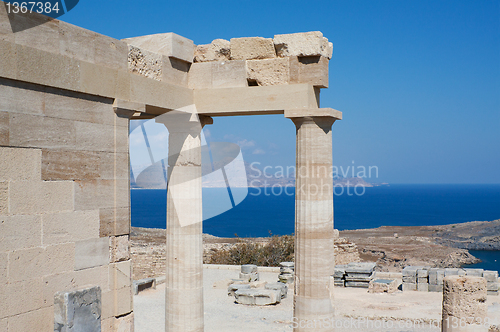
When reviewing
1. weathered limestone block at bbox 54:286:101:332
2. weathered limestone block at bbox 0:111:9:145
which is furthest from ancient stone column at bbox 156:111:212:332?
weathered limestone block at bbox 0:111:9:145

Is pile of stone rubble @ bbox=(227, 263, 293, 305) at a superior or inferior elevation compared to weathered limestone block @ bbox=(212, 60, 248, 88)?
inferior

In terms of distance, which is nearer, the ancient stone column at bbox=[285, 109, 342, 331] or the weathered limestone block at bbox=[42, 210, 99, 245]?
→ the weathered limestone block at bbox=[42, 210, 99, 245]

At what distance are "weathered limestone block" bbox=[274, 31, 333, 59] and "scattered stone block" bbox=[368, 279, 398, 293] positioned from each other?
42.0 ft

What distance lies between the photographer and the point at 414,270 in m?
19.7

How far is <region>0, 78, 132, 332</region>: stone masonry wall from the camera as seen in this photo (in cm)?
634

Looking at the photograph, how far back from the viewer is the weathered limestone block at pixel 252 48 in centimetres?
924

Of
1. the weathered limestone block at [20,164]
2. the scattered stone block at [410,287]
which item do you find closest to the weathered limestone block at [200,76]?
the weathered limestone block at [20,164]

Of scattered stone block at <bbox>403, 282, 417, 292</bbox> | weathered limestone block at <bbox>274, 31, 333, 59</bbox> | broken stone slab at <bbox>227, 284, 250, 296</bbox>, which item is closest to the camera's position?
weathered limestone block at <bbox>274, 31, 333, 59</bbox>

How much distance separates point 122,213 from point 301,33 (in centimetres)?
445

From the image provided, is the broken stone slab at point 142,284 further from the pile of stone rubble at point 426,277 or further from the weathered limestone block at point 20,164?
the weathered limestone block at point 20,164

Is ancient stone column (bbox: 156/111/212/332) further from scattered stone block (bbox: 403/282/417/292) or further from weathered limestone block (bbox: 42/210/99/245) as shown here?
scattered stone block (bbox: 403/282/417/292)

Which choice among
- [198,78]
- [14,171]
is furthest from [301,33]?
[14,171]

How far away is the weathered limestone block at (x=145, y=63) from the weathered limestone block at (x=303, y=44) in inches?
86.7

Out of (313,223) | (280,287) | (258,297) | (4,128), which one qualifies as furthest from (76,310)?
(280,287)
